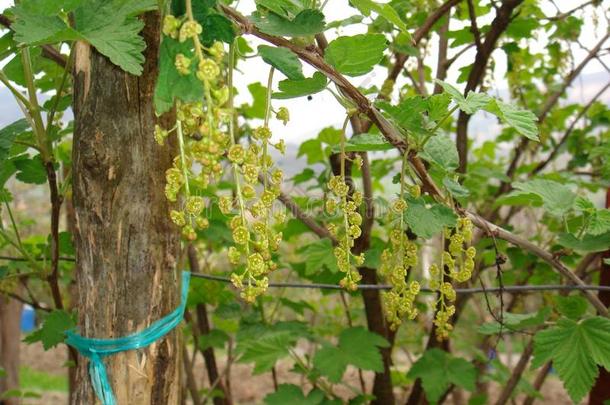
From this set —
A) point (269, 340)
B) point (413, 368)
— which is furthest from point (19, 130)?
point (413, 368)

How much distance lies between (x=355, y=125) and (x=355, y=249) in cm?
36

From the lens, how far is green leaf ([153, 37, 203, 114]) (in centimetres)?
65

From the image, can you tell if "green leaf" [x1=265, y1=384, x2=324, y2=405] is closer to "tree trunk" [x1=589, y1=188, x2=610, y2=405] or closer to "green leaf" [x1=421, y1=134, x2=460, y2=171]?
"tree trunk" [x1=589, y1=188, x2=610, y2=405]

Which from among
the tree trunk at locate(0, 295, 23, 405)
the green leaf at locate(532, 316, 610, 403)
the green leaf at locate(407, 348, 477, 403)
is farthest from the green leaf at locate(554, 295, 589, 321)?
the tree trunk at locate(0, 295, 23, 405)

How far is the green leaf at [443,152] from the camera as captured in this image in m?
1.13

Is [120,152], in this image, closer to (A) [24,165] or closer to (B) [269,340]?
(A) [24,165]

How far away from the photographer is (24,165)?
158 cm

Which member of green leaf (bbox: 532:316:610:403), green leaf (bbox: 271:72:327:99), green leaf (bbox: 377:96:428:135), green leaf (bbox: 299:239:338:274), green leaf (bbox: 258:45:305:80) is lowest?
green leaf (bbox: 532:316:610:403)

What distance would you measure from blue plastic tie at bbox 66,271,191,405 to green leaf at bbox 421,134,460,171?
52 centimetres

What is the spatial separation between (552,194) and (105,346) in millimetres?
964

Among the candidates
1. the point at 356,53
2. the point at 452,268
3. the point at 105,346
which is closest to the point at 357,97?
the point at 356,53

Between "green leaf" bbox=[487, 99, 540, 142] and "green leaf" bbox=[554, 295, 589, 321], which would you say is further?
"green leaf" bbox=[554, 295, 589, 321]

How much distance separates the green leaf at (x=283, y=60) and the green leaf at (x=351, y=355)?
4.37 ft

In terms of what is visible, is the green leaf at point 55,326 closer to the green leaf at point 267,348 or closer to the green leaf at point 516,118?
the green leaf at point 267,348
